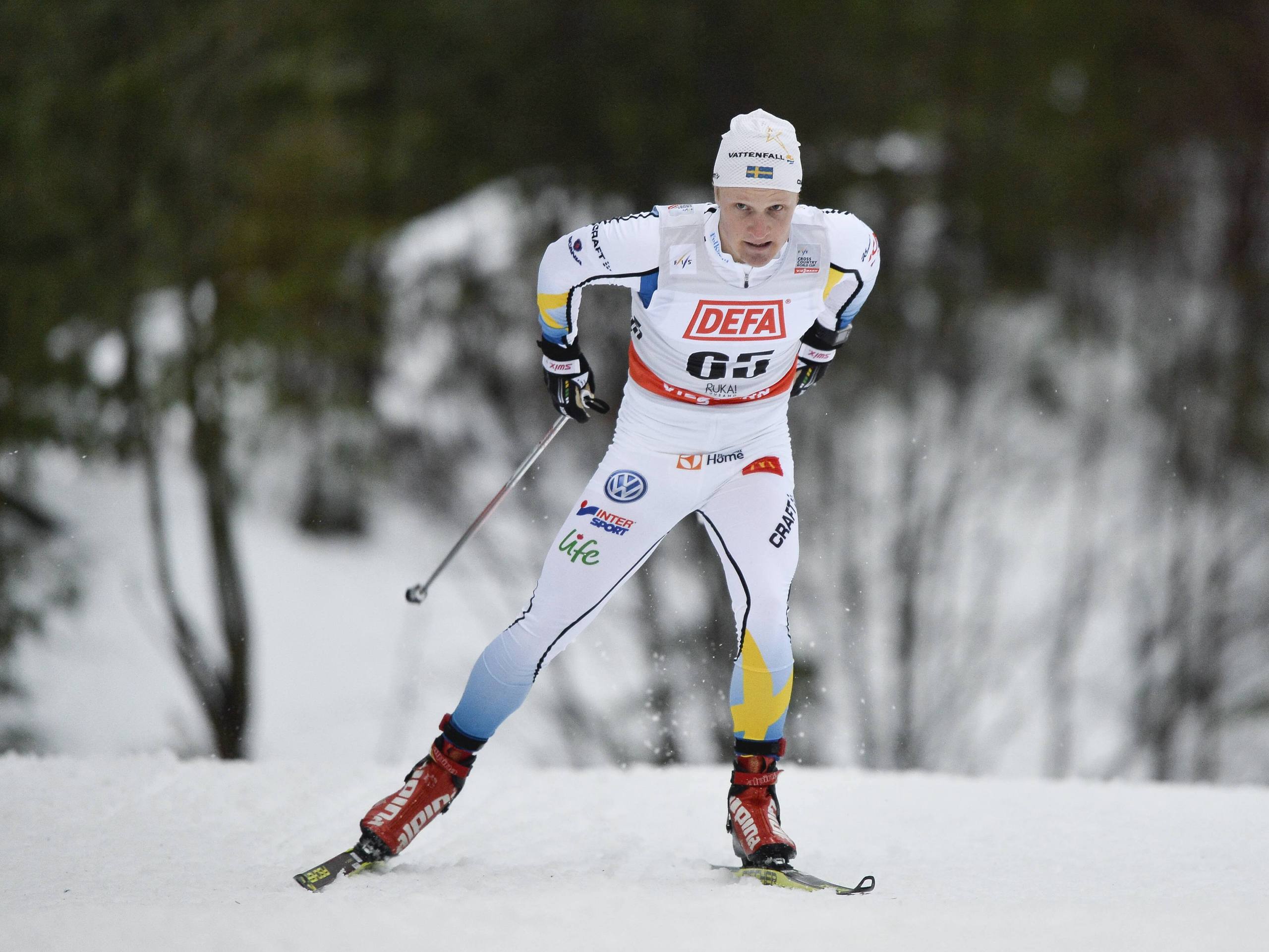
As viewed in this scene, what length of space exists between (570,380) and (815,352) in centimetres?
79

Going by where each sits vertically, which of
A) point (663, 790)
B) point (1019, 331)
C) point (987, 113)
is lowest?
point (663, 790)

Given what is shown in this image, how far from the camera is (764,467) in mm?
3779

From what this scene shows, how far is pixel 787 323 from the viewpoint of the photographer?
359cm

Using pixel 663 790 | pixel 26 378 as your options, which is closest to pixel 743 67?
pixel 26 378

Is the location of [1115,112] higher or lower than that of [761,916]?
higher

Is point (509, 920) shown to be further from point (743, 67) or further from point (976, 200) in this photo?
point (976, 200)

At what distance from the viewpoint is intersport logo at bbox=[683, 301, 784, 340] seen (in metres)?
3.52

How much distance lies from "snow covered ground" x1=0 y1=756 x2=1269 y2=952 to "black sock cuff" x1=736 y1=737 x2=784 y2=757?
0.38 meters

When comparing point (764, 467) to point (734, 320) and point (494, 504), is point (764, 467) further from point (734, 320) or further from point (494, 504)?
point (494, 504)

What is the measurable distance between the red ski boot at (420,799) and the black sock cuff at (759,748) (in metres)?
0.79

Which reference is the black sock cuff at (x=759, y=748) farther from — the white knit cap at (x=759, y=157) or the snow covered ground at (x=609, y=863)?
the white knit cap at (x=759, y=157)

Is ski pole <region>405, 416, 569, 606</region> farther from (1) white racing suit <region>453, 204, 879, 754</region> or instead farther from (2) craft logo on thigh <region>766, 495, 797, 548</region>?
(2) craft logo on thigh <region>766, 495, 797, 548</region>

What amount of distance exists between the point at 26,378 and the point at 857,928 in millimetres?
8746

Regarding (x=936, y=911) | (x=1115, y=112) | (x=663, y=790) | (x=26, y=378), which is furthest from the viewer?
(x=1115, y=112)
